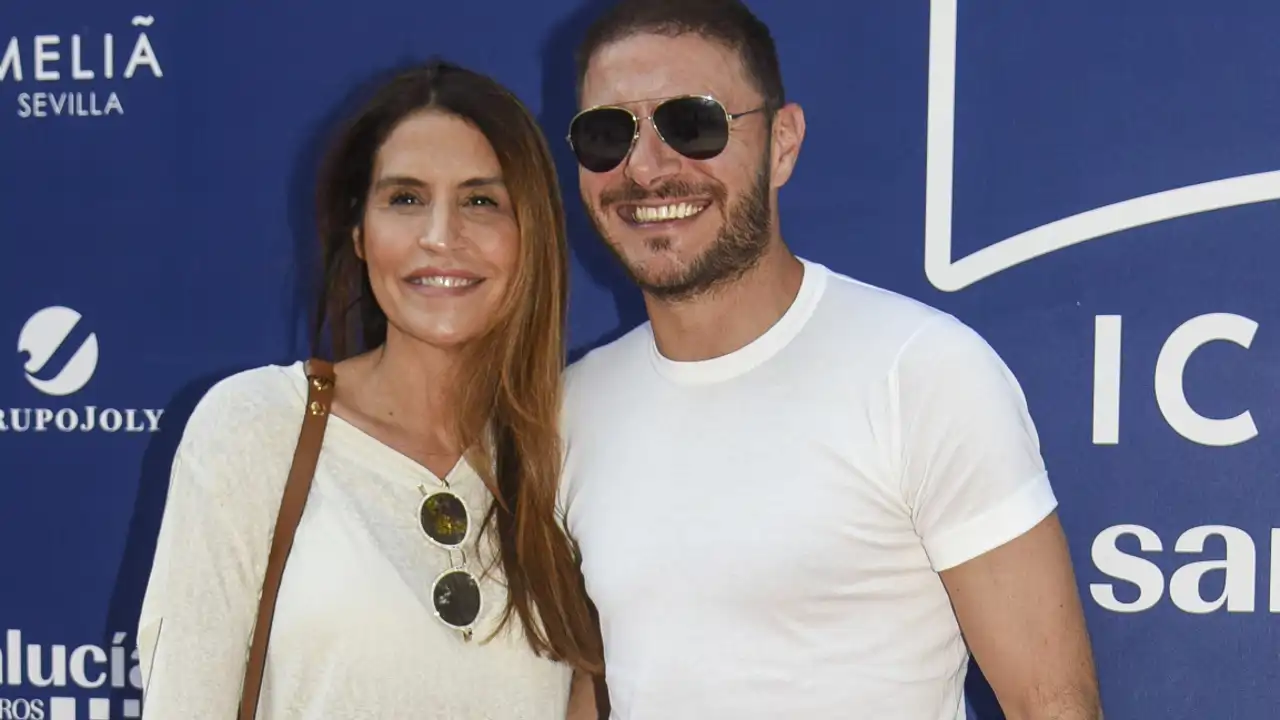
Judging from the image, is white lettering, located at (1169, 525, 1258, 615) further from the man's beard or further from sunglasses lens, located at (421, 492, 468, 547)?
sunglasses lens, located at (421, 492, 468, 547)

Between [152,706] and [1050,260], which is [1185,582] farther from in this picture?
[152,706]

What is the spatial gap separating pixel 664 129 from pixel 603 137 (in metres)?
0.09

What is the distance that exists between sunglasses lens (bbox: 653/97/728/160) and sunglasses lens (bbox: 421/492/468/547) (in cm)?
59

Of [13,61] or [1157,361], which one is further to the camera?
[13,61]

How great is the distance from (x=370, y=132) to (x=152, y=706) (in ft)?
2.82

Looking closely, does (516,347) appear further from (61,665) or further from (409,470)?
(61,665)

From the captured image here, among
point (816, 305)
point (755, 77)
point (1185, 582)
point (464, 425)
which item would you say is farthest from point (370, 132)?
point (1185, 582)

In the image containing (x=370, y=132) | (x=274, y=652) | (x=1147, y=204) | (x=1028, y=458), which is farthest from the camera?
(x=1147, y=204)

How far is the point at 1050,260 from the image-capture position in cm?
206

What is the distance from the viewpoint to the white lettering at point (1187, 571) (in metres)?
2.03

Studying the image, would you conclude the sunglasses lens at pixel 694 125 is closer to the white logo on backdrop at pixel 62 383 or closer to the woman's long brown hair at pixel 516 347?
the woman's long brown hair at pixel 516 347

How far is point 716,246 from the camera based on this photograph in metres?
1.62

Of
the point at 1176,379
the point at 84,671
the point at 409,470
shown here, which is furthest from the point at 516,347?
the point at 84,671

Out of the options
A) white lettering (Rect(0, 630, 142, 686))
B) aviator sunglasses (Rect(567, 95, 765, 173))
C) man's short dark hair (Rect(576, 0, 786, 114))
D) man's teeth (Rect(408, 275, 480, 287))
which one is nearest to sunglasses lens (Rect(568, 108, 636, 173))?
aviator sunglasses (Rect(567, 95, 765, 173))
